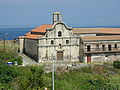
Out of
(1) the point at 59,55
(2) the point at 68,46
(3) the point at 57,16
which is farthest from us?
(3) the point at 57,16

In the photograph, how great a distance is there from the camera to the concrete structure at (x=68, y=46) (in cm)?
5141

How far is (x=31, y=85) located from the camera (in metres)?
34.8

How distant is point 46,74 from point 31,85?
9528 millimetres

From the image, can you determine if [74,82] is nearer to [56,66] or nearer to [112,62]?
[56,66]

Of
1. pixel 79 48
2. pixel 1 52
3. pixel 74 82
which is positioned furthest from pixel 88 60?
pixel 1 52

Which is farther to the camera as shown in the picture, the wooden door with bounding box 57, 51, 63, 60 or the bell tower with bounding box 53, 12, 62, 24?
the bell tower with bounding box 53, 12, 62, 24

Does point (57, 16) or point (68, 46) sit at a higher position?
A: point (57, 16)

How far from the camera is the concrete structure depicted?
51406 millimetres

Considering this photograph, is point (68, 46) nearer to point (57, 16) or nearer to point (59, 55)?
point (59, 55)

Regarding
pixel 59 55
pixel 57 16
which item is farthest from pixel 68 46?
pixel 57 16

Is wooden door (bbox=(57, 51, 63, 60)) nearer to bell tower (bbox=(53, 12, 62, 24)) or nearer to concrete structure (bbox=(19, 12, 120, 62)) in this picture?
concrete structure (bbox=(19, 12, 120, 62))

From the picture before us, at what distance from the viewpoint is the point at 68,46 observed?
52.7 meters

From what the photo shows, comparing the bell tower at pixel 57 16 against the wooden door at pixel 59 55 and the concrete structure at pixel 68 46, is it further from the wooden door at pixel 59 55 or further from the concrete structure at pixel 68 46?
the wooden door at pixel 59 55

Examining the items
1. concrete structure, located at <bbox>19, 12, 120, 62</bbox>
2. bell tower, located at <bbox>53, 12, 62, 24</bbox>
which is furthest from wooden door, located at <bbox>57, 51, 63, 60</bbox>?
bell tower, located at <bbox>53, 12, 62, 24</bbox>
